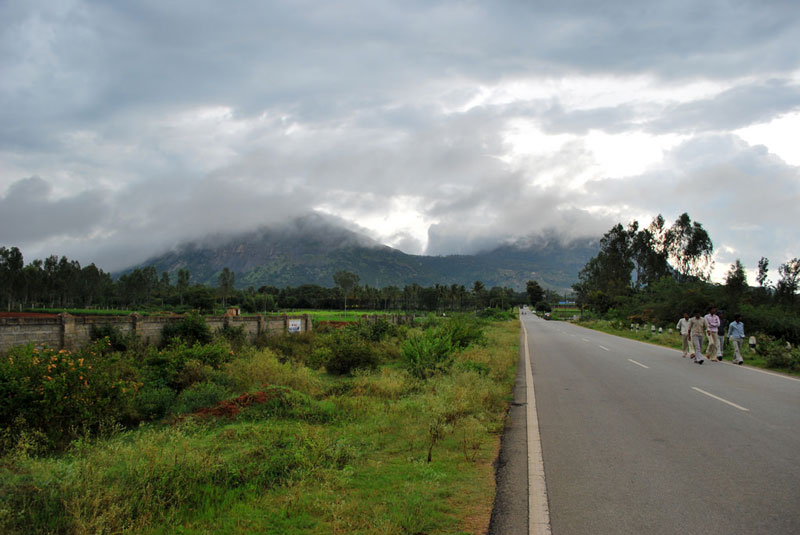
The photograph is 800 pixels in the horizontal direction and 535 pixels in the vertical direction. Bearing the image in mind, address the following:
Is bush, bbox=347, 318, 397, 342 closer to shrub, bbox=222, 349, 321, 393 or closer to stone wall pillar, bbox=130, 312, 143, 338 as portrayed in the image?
stone wall pillar, bbox=130, 312, 143, 338

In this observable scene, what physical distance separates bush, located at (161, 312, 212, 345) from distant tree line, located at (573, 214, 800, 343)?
85.8 feet

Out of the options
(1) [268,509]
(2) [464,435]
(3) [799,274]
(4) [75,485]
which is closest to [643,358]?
(2) [464,435]

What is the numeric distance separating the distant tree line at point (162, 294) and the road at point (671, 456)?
97979 millimetres

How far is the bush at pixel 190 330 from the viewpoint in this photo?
1861 centimetres

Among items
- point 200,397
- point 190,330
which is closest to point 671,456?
point 200,397

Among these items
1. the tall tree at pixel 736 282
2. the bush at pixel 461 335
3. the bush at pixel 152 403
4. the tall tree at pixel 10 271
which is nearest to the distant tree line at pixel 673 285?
the tall tree at pixel 736 282

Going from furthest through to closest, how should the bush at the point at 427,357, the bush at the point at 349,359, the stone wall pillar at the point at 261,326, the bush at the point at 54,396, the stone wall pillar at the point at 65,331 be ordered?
the stone wall pillar at the point at 261,326 < the bush at the point at 349,359 < the stone wall pillar at the point at 65,331 < the bush at the point at 427,357 < the bush at the point at 54,396

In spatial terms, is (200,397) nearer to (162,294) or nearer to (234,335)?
(234,335)

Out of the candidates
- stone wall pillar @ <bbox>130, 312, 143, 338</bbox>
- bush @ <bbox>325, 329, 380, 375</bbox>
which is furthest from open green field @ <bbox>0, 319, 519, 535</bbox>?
stone wall pillar @ <bbox>130, 312, 143, 338</bbox>

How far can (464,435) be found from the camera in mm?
6895

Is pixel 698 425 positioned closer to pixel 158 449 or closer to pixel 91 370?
pixel 158 449

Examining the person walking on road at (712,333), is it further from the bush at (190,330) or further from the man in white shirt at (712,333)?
the bush at (190,330)

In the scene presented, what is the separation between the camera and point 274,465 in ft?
18.3

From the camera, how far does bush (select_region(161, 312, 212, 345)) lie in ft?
61.1
